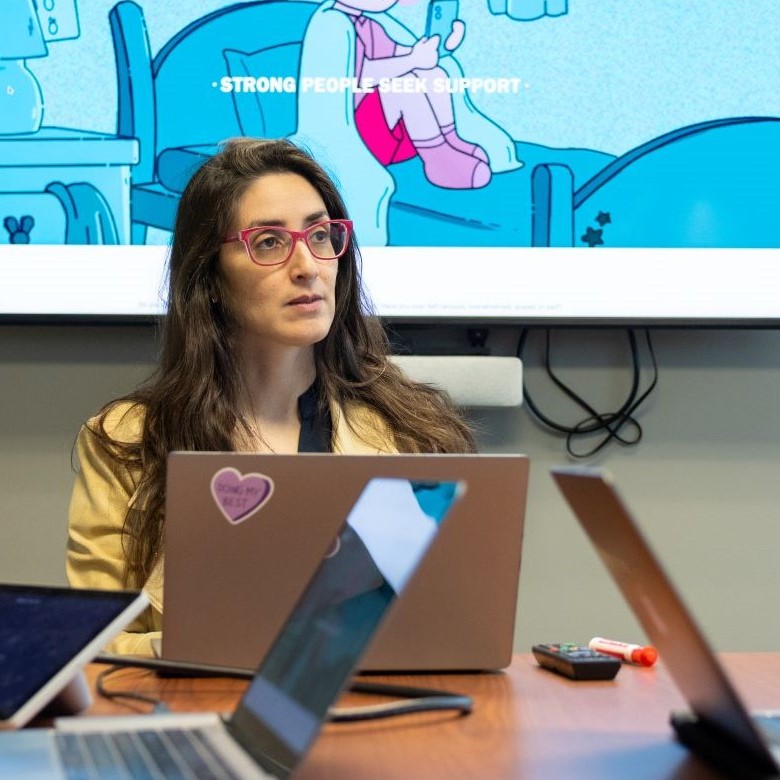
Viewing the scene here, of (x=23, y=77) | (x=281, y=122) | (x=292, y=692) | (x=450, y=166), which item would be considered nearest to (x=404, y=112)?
(x=450, y=166)

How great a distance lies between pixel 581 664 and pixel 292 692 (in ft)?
1.55

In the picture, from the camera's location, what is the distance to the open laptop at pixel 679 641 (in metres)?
0.78

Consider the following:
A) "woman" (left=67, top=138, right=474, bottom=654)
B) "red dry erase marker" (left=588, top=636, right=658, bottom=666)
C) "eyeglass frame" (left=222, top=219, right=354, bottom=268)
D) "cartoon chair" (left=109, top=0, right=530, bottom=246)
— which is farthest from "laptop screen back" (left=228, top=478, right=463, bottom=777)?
"cartoon chair" (left=109, top=0, right=530, bottom=246)

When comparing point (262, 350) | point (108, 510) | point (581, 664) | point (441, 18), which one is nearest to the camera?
point (581, 664)

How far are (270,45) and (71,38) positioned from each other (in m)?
0.40

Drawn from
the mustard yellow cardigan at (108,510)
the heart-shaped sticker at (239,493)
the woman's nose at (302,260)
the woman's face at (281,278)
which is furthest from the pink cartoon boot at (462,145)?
the heart-shaped sticker at (239,493)

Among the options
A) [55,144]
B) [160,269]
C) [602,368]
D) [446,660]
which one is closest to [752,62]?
[602,368]

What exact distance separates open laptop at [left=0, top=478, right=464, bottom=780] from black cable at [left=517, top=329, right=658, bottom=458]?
4.86 feet

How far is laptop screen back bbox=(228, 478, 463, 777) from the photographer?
30.6 inches

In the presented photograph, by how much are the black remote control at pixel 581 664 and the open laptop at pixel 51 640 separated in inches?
18.2

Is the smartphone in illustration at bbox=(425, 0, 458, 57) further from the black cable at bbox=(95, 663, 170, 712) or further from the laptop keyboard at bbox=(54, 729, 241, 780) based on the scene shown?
the laptop keyboard at bbox=(54, 729, 241, 780)

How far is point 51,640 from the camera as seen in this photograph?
98 cm

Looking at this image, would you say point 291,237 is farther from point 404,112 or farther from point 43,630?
point 43,630

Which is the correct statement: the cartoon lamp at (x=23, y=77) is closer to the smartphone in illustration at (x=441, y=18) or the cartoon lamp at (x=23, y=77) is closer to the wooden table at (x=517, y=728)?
the smartphone in illustration at (x=441, y=18)
